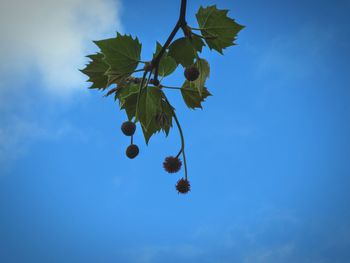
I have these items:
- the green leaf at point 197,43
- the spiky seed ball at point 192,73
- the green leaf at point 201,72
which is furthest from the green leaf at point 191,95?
the green leaf at point 197,43

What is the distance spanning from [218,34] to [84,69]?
72 cm

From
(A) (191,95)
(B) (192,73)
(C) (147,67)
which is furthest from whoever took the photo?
(A) (191,95)

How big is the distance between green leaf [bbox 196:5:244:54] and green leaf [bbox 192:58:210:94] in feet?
0.36

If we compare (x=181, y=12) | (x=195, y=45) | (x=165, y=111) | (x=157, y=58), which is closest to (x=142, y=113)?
(x=165, y=111)

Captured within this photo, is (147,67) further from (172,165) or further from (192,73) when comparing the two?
(172,165)

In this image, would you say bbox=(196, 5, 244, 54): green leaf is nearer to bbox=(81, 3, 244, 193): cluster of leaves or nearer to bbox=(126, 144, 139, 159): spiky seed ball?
bbox=(81, 3, 244, 193): cluster of leaves

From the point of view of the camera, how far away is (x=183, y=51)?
5.23 feet

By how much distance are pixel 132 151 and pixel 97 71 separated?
464 millimetres

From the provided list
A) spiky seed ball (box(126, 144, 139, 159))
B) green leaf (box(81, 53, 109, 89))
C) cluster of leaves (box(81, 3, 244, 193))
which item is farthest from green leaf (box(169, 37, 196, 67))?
spiky seed ball (box(126, 144, 139, 159))

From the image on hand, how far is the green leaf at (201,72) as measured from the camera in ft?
5.78

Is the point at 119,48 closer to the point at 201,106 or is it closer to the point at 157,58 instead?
the point at 157,58

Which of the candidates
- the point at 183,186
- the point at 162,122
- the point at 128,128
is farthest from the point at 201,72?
the point at 183,186

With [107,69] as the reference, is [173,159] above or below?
below

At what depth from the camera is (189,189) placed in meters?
2.03
